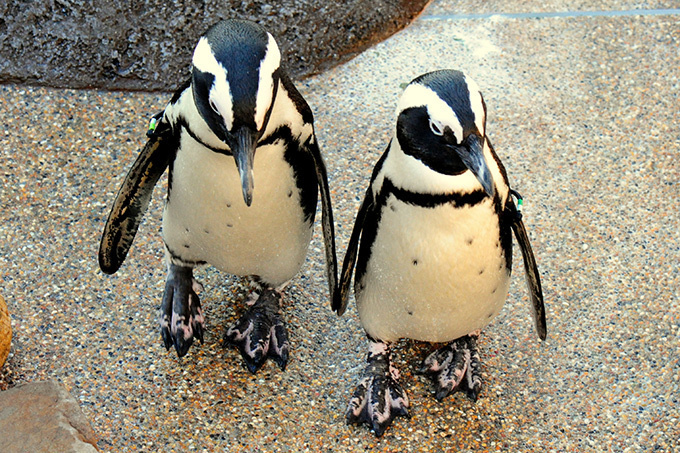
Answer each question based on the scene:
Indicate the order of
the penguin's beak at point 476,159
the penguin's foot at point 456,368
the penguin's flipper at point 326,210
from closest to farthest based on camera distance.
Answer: the penguin's beak at point 476,159 < the penguin's flipper at point 326,210 < the penguin's foot at point 456,368

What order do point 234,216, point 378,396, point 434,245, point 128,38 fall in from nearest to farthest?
point 434,245
point 234,216
point 378,396
point 128,38

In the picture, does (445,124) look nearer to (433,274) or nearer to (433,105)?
(433,105)

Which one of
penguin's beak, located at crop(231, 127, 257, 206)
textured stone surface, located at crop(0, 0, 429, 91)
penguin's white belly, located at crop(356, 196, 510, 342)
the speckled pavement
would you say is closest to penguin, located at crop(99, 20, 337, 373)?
penguin's beak, located at crop(231, 127, 257, 206)

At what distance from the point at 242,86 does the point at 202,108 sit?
135 mm

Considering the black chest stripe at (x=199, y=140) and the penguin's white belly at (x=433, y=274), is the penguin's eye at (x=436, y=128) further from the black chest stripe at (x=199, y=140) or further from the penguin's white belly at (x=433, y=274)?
the black chest stripe at (x=199, y=140)

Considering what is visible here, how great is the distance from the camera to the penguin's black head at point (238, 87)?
Result: 1849 mm

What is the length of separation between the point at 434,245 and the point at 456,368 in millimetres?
493

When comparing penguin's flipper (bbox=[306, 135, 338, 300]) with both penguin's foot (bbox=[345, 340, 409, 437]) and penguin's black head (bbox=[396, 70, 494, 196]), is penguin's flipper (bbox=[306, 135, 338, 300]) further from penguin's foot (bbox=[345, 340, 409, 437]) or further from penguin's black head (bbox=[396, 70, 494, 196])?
penguin's black head (bbox=[396, 70, 494, 196])

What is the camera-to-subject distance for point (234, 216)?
2.19 m

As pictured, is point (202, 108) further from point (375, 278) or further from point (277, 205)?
point (375, 278)

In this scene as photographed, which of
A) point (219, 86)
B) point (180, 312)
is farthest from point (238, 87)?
point (180, 312)

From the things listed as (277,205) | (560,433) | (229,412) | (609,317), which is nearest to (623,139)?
(609,317)

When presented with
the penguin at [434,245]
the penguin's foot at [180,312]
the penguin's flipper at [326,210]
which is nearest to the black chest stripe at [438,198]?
the penguin at [434,245]

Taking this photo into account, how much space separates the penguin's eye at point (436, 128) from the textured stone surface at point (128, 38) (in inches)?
68.6
